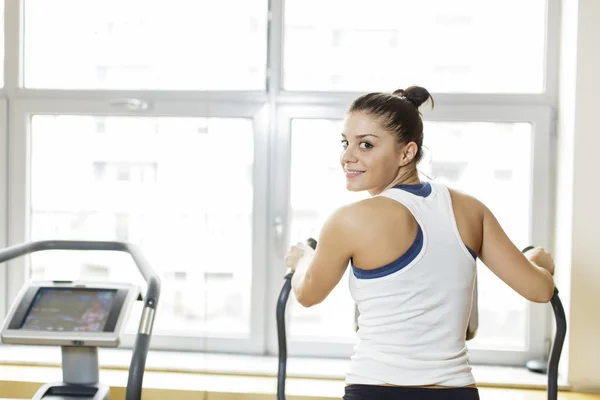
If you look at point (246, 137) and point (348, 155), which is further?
point (246, 137)

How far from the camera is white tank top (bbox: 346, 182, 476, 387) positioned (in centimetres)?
140

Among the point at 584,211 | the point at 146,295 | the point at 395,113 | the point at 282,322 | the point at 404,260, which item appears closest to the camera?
the point at 404,260

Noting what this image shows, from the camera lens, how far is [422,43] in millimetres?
2797

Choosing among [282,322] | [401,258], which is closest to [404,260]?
[401,258]

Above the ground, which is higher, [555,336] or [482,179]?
[482,179]

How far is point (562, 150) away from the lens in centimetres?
268

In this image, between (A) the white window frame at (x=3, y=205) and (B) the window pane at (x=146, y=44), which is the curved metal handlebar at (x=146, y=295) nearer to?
(A) the white window frame at (x=3, y=205)

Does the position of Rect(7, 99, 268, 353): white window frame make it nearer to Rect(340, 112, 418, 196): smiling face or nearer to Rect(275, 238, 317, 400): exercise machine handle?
Rect(275, 238, 317, 400): exercise machine handle

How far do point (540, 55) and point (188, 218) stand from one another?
5.11 ft

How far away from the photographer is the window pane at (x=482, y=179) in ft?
9.11

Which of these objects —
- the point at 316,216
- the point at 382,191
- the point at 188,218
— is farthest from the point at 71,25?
the point at 382,191

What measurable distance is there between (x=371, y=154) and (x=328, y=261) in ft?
0.83

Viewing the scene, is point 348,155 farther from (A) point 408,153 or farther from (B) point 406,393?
(B) point 406,393

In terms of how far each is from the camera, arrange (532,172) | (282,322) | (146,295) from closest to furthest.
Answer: (146,295), (282,322), (532,172)
